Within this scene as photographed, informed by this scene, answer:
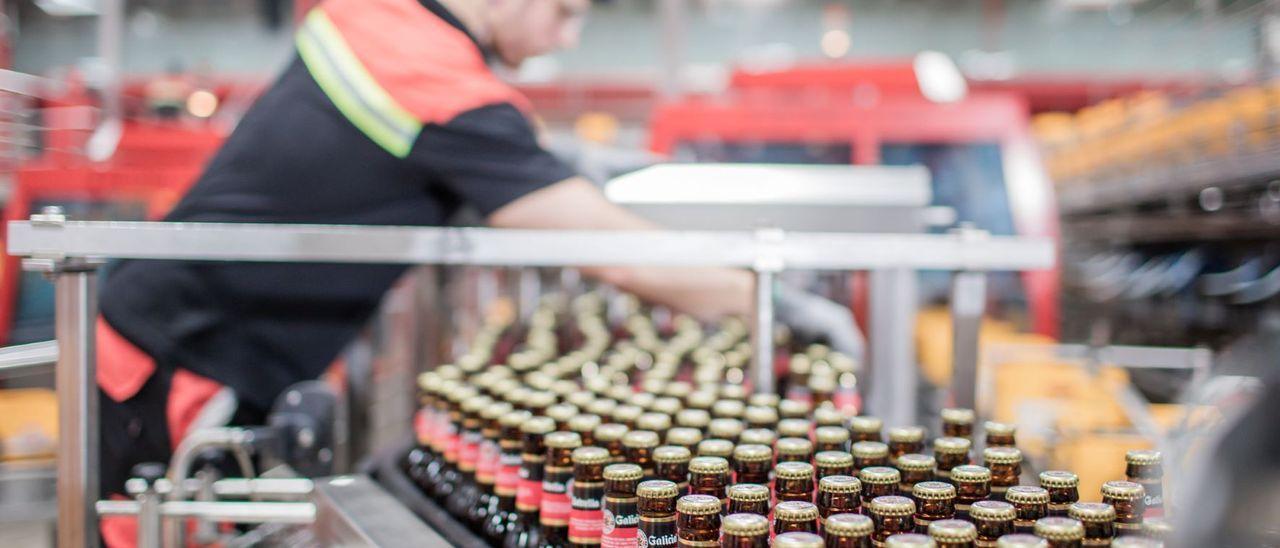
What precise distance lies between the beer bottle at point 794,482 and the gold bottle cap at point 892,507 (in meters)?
0.11

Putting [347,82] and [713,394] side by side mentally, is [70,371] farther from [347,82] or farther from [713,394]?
[713,394]

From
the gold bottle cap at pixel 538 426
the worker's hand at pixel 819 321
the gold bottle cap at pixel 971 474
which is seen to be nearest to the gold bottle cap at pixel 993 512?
the gold bottle cap at pixel 971 474

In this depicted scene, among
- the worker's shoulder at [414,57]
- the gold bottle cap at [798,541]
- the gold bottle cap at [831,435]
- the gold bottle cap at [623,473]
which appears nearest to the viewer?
the gold bottle cap at [798,541]

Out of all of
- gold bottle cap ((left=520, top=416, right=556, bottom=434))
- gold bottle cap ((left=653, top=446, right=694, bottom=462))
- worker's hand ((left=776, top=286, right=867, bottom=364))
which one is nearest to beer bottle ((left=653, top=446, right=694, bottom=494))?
gold bottle cap ((left=653, top=446, right=694, bottom=462))

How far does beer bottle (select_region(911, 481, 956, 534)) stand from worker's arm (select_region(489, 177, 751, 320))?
2.26 feet

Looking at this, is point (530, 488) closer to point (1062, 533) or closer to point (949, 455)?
point (949, 455)

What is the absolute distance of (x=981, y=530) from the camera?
829 mm

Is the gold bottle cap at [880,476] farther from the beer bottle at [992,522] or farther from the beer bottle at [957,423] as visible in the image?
the beer bottle at [957,423]

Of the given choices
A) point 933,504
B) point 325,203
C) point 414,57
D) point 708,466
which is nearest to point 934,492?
point 933,504

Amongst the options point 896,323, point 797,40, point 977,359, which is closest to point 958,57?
point 797,40

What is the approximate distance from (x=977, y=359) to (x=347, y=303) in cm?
111

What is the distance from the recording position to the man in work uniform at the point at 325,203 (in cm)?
148

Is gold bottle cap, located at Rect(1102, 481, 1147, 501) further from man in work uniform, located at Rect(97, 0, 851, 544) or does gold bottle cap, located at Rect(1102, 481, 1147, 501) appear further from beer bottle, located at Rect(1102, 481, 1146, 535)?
man in work uniform, located at Rect(97, 0, 851, 544)

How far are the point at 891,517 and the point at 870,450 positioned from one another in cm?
24
